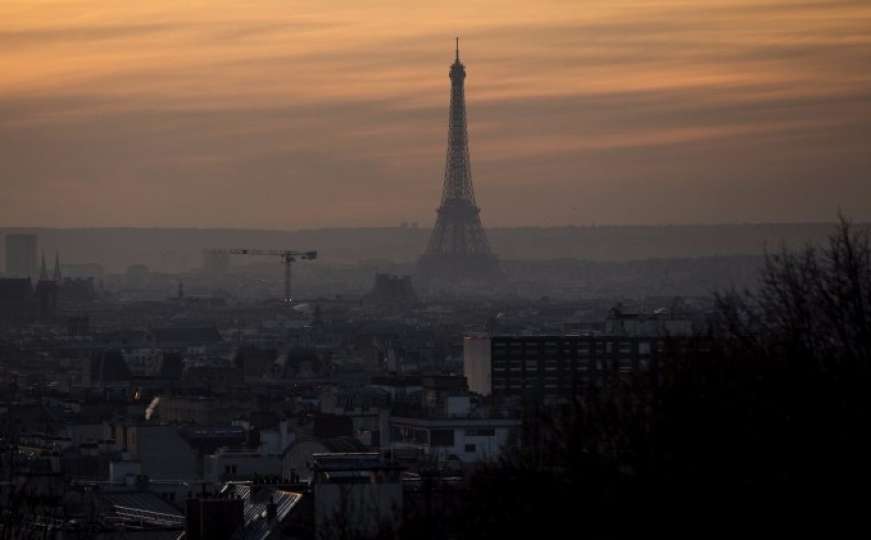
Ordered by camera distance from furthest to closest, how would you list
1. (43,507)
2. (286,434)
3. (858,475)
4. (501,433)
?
(501,433) → (286,434) → (43,507) → (858,475)

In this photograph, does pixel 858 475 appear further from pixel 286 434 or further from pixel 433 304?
pixel 433 304

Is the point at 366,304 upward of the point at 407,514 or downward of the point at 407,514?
upward

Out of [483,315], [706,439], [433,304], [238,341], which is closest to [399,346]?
[238,341]

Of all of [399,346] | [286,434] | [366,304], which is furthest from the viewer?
[366,304]

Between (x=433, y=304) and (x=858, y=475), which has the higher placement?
(x=433, y=304)

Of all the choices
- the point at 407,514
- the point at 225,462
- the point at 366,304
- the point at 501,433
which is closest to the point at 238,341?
the point at 366,304

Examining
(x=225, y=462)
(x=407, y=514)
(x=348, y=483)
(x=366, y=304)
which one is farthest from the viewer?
(x=366, y=304)

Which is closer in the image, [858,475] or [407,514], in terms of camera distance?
[858,475]

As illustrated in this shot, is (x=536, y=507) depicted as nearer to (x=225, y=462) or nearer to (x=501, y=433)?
(x=225, y=462)

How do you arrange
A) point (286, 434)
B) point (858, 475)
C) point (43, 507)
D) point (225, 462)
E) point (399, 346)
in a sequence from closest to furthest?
point (858, 475), point (43, 507), point (225, 462), point (286, 434), point (399, 346)
